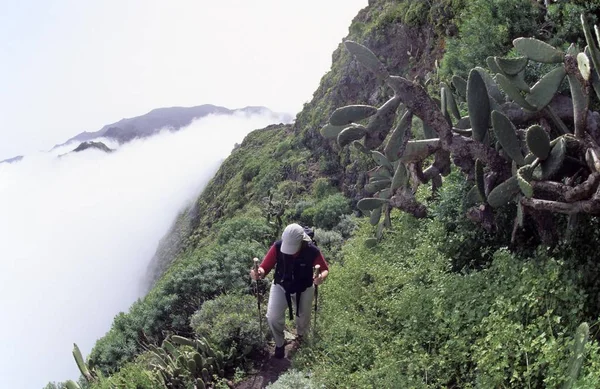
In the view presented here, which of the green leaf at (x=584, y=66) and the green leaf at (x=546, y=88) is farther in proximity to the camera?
the green leaf at (x=546, y=88)

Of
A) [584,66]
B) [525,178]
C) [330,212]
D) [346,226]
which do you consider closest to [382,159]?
[525,178]

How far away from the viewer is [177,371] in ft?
17.4

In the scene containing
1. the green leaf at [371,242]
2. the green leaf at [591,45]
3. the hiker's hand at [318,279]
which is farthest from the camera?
the green leaf at [371,242]

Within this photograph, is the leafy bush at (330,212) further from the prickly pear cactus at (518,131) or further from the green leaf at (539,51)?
the green leaf at (539,51)

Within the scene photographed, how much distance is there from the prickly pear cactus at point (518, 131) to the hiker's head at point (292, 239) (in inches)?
48.5

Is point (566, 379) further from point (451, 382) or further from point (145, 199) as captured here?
point (145, 199)

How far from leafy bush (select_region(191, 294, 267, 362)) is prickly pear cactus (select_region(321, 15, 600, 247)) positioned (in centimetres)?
310

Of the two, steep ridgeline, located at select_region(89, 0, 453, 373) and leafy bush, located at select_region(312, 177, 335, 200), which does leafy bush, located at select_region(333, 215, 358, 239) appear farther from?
leafy bush, located at select_region(312, 177, 335, 200)

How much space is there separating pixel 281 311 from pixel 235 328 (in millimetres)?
1103

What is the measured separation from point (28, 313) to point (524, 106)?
8712 inches

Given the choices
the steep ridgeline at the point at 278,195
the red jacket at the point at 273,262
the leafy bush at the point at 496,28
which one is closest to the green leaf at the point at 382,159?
the steep ridgeline at the point at 278,195

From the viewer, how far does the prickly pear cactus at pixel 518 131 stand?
11.6 feet

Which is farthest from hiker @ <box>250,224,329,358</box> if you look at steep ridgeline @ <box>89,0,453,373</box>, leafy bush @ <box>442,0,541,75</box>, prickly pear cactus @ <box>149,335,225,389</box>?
leafy bush @ <box>442,0,541,75</box>

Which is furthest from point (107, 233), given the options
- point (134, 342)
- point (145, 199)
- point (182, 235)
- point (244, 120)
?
point (134, 342)
